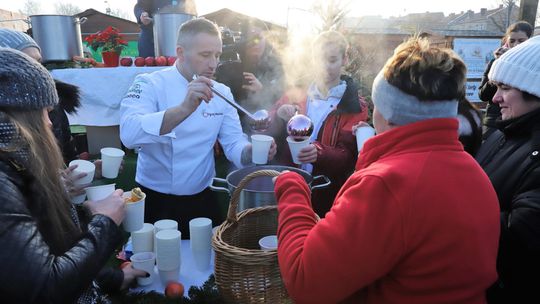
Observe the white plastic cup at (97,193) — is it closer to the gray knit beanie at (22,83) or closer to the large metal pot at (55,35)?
the gray knit beanie at (22,83)

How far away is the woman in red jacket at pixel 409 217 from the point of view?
105 cm

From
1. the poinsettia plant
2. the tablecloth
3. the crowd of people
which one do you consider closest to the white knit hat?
the crowd of people

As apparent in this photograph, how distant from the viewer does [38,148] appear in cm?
115

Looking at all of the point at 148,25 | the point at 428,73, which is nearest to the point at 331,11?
the point at 148,25

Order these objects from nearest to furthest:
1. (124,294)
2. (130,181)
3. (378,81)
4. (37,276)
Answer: (37,276)
(378,81)
(124,294)
(130,181)

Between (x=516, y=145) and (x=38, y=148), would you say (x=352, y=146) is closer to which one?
(x=516, y=145)

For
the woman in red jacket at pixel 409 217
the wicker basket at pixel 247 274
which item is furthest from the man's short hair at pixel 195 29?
the woman in red jacket at pixel 409 217

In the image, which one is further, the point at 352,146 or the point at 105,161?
the point at 352,146

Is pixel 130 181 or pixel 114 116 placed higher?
pixel 114 116

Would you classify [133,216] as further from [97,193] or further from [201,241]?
[201,241]

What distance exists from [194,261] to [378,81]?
1254 mm

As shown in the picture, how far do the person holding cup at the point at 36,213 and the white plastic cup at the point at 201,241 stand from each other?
0.52 m

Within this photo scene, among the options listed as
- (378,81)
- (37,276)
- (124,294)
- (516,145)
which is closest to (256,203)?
(124,294)

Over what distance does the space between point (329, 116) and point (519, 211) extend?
1.64 meters
